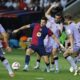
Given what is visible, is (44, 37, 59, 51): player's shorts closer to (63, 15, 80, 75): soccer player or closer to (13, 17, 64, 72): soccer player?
(13, 17, 64, 72): soccer player

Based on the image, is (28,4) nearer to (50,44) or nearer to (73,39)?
(50,44)

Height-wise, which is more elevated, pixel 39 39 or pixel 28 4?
pixel 28 4

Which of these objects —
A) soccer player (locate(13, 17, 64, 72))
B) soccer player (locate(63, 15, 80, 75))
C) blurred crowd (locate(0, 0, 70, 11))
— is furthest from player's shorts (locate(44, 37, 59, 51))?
blurred crowd (locate(0, 0, 70, 11))

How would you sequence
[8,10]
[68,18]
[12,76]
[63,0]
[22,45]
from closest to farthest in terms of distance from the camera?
[12,76] → [68,18] → [22,45] → [8,10] → [63,0]

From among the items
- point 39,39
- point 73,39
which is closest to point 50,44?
point 39,39

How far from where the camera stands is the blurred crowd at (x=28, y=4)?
1439 inches

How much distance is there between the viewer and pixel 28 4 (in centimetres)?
3741

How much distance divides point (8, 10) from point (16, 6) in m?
1.38

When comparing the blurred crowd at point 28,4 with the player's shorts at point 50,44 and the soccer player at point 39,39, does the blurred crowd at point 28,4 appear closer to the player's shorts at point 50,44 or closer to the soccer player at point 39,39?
the player's shorts at point 50,44

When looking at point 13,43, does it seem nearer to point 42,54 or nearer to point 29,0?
point 29,0

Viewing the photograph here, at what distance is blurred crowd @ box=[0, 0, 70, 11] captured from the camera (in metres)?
36.6

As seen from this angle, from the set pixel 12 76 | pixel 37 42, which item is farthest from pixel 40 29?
pixel 12 76

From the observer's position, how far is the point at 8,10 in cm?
3612

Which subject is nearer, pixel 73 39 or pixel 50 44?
pixel 73 39
